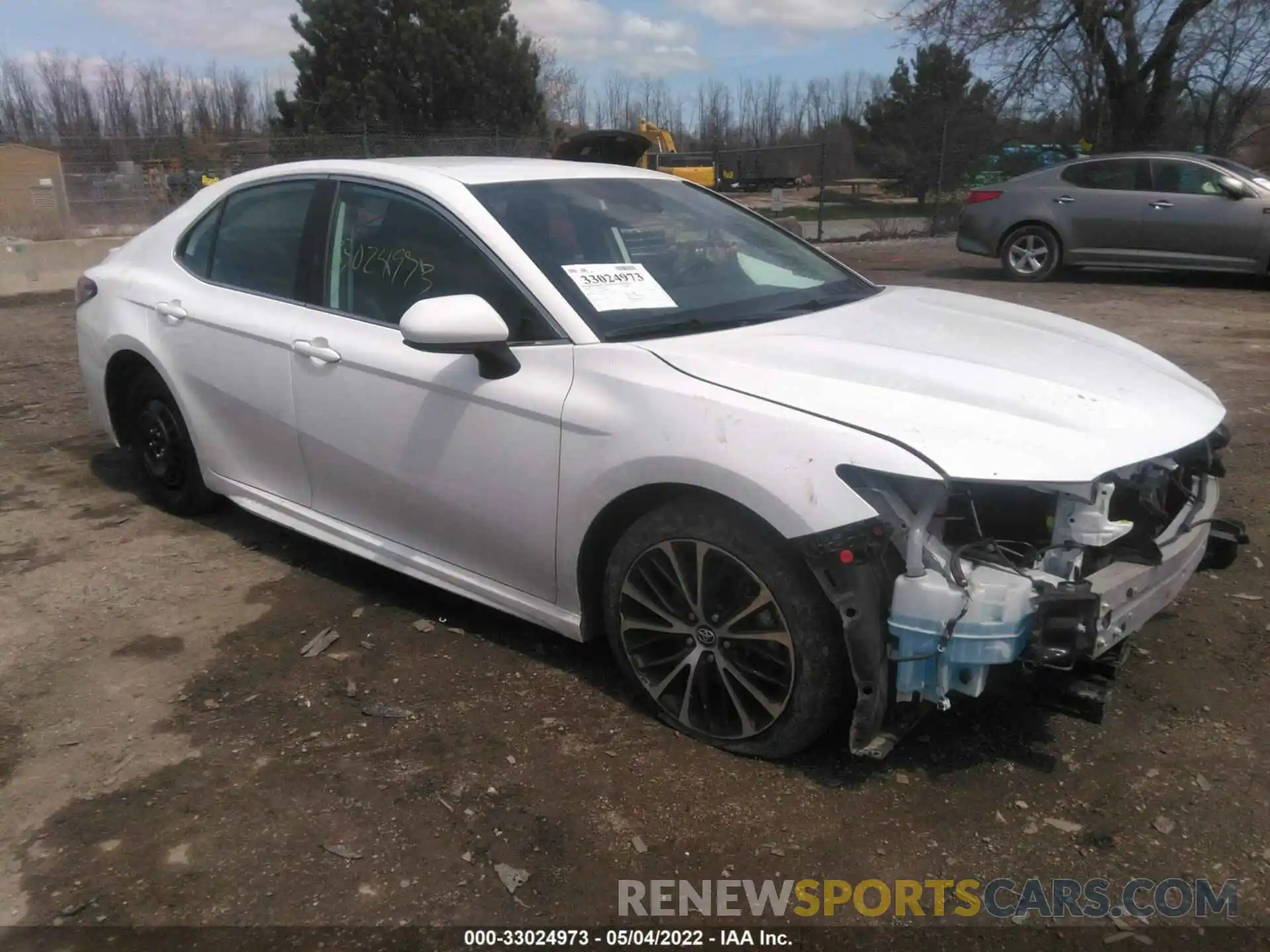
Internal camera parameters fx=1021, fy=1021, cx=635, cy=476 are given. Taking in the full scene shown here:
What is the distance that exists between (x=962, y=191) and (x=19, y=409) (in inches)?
788

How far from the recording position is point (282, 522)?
402cm

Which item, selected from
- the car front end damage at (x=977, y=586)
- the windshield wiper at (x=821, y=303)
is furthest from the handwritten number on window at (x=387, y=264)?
the car front end damage at (x=977, y=586)

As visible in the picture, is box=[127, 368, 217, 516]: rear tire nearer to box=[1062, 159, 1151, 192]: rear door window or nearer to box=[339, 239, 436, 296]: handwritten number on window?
box=[339, 239, 436, 296]: handwritten number on window

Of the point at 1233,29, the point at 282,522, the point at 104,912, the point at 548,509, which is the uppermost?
the point at 1233,29

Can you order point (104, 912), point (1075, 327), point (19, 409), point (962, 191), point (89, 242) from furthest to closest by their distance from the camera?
point (962, 191) < point (89, 242) < point (19, 409) < point (1075, 327) < point (104, 912)

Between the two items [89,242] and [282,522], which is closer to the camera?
[282,522]

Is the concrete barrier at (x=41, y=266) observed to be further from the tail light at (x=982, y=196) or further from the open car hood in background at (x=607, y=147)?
the tail light at (x=982, y=196)

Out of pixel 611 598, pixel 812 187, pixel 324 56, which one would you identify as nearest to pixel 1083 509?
pixel 611 598

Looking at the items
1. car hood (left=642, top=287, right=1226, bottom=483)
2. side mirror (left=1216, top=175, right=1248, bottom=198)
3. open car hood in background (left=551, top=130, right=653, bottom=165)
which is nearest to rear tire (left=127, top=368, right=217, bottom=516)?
open car hood in background (left=551, top=130, right=653, bottom=165)

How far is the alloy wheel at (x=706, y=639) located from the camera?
2.70 m

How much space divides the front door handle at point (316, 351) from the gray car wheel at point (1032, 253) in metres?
10.6

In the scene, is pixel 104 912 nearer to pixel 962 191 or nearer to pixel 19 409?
pixel 19 409

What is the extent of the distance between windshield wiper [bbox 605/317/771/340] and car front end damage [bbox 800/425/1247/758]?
2.80ft

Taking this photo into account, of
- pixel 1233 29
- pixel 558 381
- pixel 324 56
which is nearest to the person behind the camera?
pixel 558 381
